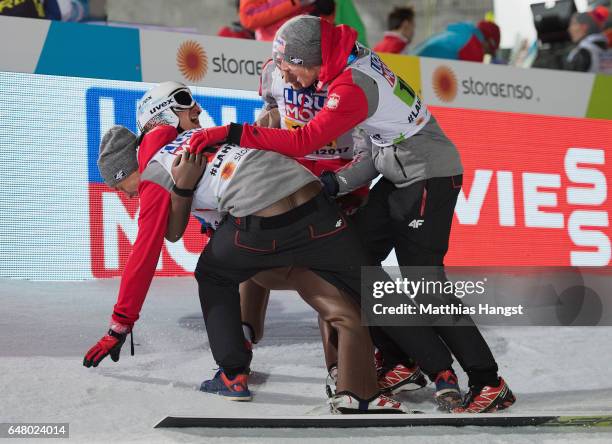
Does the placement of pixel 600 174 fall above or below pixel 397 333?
below

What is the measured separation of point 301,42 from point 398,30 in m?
3.97

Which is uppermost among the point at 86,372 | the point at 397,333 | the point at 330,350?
the point at 397,333

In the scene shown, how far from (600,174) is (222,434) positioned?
4706 mm

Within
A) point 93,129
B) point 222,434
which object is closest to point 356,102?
point 222,434

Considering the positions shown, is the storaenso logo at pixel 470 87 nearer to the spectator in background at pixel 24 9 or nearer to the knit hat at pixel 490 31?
the knit hat at pixel 490 31

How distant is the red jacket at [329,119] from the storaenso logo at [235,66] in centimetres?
249

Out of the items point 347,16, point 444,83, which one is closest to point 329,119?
point 444,83

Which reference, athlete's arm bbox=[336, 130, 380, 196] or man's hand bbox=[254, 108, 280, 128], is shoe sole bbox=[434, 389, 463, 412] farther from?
man's hand bbox=[254, 108, 280, 128]

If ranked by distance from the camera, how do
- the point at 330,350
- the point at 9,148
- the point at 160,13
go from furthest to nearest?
the point at 160,13, the point at 9,148, the point at 330,350

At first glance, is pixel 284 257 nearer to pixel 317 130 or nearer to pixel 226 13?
pixel 317 130

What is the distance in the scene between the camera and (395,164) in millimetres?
3273

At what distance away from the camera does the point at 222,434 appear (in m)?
2.63

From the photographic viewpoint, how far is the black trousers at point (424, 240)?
3184mm

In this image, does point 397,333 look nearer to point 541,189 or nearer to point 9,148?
point 9,148
